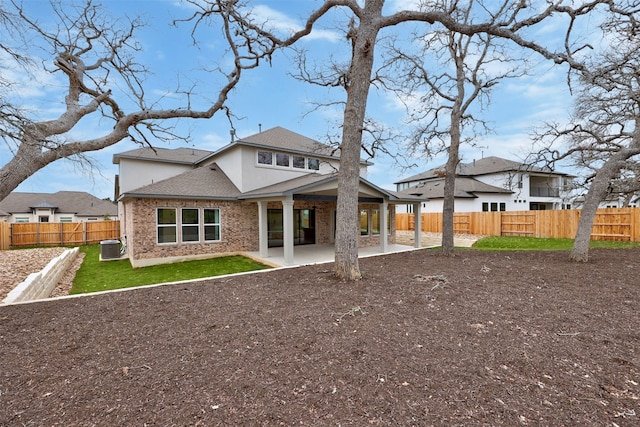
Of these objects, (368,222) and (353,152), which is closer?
(353,152)

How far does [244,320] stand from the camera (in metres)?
4.35

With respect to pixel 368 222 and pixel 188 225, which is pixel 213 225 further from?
pixel 368 222

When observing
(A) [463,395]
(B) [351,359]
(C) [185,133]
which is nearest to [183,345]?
(B) [351,359]

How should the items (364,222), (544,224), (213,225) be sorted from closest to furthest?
(213,225)
(364,222)
(544,224)

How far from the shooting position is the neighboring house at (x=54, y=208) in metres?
29.5

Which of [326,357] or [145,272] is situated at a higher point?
[326,357]

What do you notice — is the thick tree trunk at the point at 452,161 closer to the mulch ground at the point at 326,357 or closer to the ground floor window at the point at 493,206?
the mulch ground at the point at 326,357

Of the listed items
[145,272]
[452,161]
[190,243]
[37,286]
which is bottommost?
[145,272]

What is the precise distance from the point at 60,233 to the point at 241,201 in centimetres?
1403

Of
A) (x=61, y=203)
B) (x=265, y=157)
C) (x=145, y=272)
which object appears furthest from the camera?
(x=61, y=203)

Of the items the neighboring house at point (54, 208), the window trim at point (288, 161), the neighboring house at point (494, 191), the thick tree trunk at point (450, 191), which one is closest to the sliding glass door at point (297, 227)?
the window trim at point (288, 161)

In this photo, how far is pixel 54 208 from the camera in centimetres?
3056

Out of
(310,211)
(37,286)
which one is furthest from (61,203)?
(37,286)

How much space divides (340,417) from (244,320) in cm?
241
